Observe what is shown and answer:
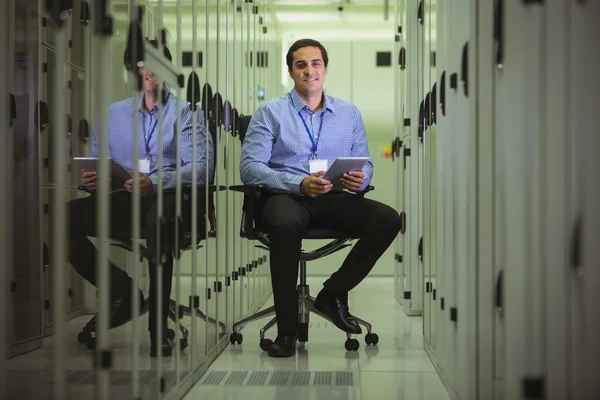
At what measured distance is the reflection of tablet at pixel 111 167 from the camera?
195 centimetres

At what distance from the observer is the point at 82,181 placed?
6.63 ft

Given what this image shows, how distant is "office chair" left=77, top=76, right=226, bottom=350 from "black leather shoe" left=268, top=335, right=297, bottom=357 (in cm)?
31

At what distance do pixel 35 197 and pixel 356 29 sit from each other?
503cm

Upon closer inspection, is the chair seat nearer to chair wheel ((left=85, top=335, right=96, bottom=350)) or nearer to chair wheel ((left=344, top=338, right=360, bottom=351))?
chair wheel ((left=344, top=338, right=360, bottom=351))

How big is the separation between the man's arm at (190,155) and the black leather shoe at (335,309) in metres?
0.82

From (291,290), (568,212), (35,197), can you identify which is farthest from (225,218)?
(568,212)

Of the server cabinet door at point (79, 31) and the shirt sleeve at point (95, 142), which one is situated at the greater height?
the server cabinet door at point (79, 31)

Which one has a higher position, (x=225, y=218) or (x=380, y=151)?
(x=380, y=151)

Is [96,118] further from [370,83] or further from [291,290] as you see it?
[370,83]

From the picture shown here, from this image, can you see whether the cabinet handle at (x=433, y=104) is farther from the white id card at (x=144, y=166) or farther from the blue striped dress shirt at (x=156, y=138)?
the white id card at (x=144, y=166)

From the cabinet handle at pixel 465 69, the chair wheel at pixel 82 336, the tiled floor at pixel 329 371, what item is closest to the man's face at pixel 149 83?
the chair wheel at pixel 82 336

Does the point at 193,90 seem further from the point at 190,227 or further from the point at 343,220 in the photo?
the point at 343,220

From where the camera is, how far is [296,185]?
3.49 meters

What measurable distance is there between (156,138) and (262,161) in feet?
4.51
